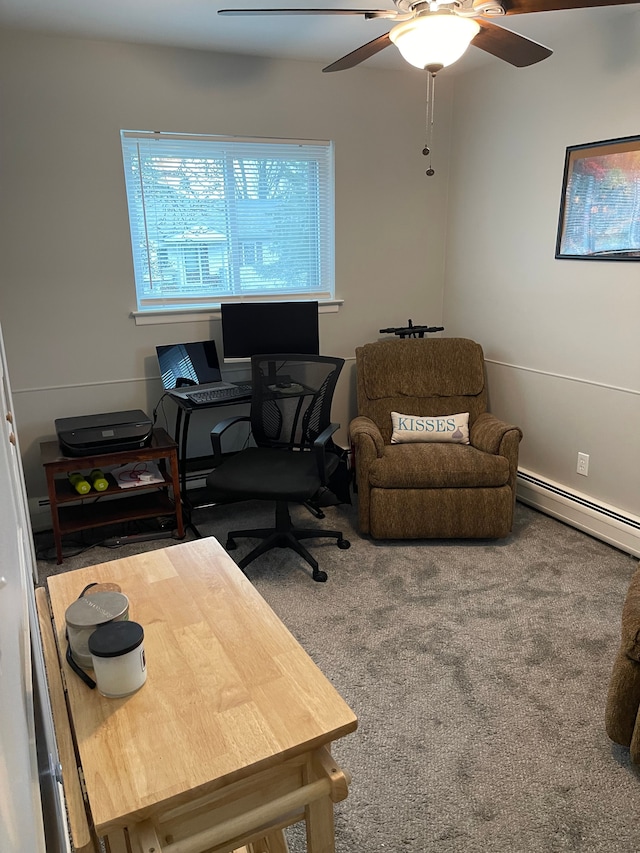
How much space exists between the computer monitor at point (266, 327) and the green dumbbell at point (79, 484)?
103cm

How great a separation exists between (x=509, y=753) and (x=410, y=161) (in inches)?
134

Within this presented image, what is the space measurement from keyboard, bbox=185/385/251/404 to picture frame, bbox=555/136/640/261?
1.88 metres

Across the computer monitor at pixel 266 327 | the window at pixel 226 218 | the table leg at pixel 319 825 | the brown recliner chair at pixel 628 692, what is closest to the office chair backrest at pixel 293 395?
the computer monitor at pixel 266 327

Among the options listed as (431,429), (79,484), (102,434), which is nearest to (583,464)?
(431,429)

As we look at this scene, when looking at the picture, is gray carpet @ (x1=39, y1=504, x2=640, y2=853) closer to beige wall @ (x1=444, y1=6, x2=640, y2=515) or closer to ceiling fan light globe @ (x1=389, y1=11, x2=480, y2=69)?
beige wall @ (x1=444, y1=6, x2=640, y2=515)

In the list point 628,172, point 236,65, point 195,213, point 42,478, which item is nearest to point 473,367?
point 628,172

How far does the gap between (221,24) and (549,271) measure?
209cm

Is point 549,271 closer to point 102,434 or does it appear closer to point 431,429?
point 431,429

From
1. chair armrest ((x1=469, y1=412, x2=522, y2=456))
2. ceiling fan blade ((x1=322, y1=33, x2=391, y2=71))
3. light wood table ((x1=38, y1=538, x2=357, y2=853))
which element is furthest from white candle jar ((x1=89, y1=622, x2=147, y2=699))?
chair armrest ((x1=469, y1=412, x2=522, y2=456))

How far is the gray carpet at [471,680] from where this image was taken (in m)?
1.67

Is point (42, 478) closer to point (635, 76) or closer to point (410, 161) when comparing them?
point (410, 161)

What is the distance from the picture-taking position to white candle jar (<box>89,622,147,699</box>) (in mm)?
1061

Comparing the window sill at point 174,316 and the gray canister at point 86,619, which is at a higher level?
the window sill at point 174,316

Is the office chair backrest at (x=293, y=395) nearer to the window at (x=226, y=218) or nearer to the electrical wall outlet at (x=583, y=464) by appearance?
the window at (x=226, y=218)
